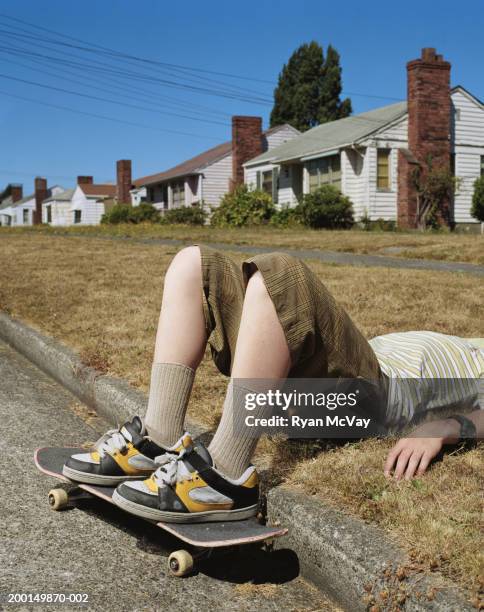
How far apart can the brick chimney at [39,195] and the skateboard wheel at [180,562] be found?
2607 inches

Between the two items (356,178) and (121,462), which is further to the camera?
(356,178)

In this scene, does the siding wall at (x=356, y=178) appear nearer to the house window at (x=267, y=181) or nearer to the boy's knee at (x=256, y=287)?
the house window at (x=267, y=181)

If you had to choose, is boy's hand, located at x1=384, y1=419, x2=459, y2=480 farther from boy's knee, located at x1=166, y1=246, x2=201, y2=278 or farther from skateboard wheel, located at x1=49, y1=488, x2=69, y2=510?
skateboard wheel, located at x1=49, y1=488, x2=69, y2=510

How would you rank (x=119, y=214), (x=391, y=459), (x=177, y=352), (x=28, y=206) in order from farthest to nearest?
(x=28, y=206) → (x=119, y=214) → (x=177, y=352) → (x=391, y=459)

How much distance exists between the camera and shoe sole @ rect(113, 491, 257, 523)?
6.31 ft

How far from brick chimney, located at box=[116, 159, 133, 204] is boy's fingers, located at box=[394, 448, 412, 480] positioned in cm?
4393

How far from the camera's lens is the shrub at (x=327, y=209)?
73.6 ft

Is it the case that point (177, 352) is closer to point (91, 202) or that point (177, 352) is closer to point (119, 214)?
point (119, 214)

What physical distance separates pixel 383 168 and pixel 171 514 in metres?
22.5

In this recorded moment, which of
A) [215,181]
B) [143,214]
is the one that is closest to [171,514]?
[143,214]

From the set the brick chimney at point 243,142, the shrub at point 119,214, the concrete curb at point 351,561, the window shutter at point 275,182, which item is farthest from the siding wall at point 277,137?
the concrete curb at point 351,561

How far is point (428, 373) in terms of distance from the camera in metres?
2.50

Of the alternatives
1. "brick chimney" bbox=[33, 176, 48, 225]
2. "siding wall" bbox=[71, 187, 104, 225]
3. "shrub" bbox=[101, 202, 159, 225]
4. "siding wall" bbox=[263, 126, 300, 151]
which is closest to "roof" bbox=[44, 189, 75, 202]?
"brick chimney" bbox=[33, 176, 48, 225]

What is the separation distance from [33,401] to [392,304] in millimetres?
2800
